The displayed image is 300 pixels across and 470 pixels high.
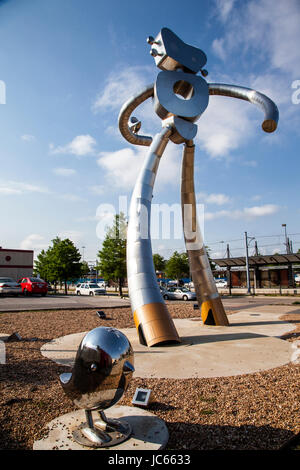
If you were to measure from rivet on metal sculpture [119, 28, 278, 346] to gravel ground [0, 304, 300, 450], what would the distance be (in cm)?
271

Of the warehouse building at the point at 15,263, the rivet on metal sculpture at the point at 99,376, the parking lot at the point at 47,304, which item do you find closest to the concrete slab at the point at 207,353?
the rivet on metal sculpture at the point at 99,376

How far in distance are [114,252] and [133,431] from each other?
32.9m

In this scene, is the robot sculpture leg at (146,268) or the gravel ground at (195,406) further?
the robot sculpture leg at (146,268)

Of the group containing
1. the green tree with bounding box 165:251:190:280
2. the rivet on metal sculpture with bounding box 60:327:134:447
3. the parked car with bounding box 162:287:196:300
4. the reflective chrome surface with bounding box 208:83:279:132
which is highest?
the reflective chrome surface with bounding box 208:83:279:132

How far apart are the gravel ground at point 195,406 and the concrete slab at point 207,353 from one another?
385 mm

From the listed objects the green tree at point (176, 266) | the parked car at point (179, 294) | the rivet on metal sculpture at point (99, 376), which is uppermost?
the green tree at point (176, 266)

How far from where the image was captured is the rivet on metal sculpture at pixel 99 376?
324 centimetres

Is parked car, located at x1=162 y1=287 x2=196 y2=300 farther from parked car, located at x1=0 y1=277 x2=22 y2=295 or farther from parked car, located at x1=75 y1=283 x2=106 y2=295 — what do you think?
parked car, located at x1=0 y1=277 x2=22 y2=295

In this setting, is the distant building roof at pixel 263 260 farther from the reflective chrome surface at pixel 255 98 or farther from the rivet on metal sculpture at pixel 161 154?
the reflective chrome surface at pixel 255 98

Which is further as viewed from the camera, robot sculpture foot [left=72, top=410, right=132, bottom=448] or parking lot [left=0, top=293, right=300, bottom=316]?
parking lot [left=0, top=293, right=300, bottom=316]

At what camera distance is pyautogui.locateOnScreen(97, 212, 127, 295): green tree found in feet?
118

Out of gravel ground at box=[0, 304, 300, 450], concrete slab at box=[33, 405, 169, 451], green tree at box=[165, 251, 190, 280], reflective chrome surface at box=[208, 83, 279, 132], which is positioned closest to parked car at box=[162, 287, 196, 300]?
reflective chrome surface at box=[208, 83, 279, 132]
